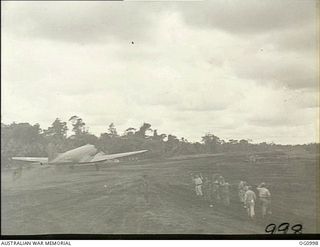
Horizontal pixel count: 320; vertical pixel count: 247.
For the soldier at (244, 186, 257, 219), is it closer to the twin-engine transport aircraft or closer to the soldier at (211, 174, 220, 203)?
the soldier at (211, 174, 220, 203)

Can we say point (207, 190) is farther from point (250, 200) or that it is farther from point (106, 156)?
point (106, 156)

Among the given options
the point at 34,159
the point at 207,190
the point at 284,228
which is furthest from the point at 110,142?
the point at 284,228

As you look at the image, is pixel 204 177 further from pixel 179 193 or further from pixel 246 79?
pixel 246 79

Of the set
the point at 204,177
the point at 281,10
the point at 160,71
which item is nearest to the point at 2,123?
the point at 160,71

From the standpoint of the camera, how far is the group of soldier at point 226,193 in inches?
135

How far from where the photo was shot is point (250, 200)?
3.46m

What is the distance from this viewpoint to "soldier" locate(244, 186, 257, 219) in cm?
344

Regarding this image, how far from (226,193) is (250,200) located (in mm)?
168

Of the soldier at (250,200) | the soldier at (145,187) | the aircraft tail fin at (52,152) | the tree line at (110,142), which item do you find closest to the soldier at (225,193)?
the soldier at (250,200)

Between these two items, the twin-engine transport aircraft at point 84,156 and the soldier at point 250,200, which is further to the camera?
the twin-engine transport aircraft at point 84,156

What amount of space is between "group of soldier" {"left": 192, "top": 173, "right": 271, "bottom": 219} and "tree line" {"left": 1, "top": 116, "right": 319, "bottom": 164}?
0.67 ft

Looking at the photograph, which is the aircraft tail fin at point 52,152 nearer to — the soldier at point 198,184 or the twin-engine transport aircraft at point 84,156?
the twin-engine transport aircraft at point 84,156

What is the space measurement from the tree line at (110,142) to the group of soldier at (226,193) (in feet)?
0.67

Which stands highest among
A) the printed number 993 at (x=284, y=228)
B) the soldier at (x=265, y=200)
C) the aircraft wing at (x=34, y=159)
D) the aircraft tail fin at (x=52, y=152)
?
the aircraft tail fin at (x=52, y=152)
